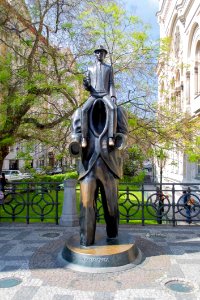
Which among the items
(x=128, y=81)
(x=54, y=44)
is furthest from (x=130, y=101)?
(x=54, y=44)

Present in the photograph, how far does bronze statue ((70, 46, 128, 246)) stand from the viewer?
5.34 m

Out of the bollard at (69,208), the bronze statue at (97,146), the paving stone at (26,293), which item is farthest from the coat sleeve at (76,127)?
the bollard at (69,208)

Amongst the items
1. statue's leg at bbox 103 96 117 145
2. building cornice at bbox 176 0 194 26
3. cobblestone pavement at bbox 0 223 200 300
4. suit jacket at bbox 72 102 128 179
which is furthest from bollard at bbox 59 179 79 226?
building cornice at bbox 176 0 194 26

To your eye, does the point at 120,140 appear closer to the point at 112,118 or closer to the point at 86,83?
the point at 112,118

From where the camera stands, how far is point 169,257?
570cm

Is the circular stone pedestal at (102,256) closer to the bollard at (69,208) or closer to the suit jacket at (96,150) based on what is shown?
the suit jacket at (96,150)

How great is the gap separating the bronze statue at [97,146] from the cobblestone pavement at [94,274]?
2.82 feet

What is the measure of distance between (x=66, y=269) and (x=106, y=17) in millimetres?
10284

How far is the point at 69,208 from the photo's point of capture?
8.78 meters

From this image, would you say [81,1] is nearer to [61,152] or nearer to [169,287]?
[61,152]

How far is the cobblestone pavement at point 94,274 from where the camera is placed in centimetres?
419

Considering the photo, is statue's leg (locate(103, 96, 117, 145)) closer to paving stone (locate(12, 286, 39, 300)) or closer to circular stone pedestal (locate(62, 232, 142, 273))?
circular stone pedestal (locate(62, 232, 142, 273))

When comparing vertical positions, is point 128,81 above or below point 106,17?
below

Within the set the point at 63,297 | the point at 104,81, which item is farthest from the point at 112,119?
the point at 63,297
